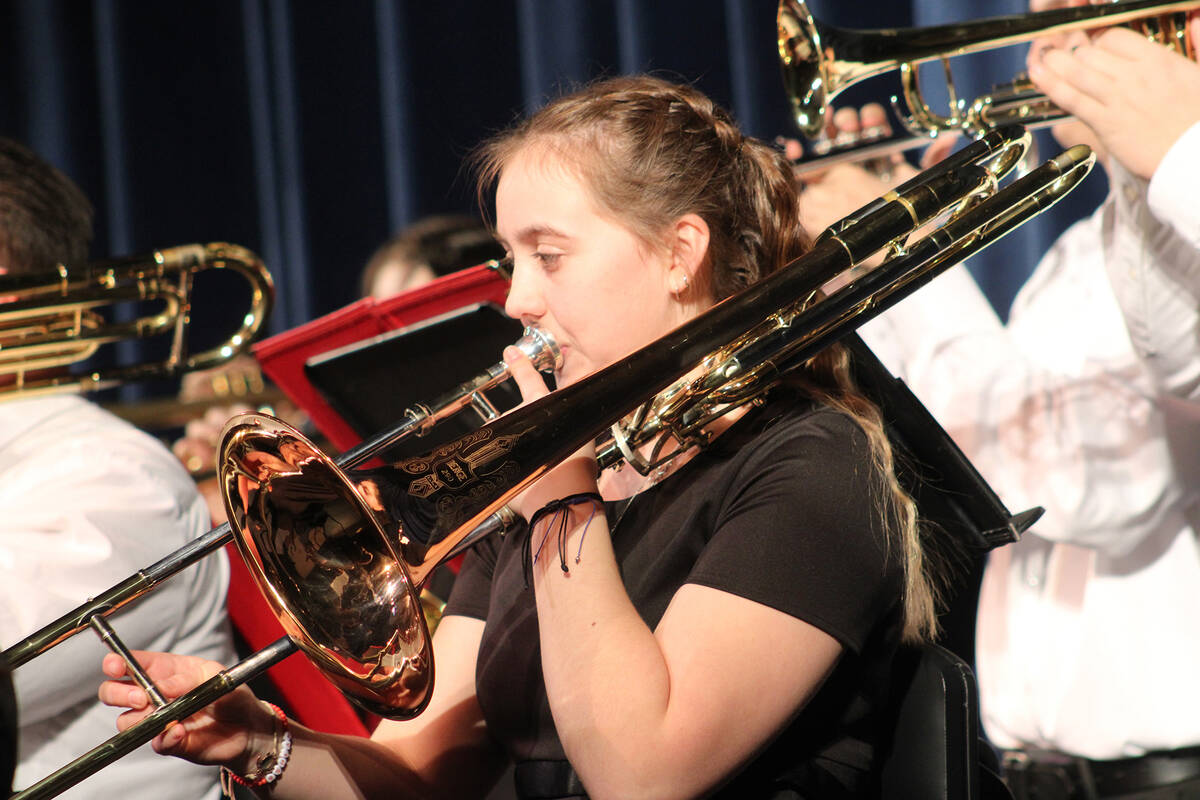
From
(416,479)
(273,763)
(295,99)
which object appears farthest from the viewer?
(295,99)

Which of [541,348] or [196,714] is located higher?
[541,348]

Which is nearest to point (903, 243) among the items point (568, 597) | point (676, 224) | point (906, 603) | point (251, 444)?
point (676, 224)

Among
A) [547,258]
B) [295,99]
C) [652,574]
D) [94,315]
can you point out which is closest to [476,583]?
[652,574]

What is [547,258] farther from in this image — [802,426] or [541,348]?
[802,426]

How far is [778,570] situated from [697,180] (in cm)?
47

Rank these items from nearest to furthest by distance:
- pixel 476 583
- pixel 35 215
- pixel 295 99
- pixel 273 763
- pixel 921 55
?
Result: pixel 273 763, pixel 476 583, pixel 921 55, pixel 35 215, pixel 295 99

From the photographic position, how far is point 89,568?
60.5 inches

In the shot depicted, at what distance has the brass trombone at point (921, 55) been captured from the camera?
156 centimetres

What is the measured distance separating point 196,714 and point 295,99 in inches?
104

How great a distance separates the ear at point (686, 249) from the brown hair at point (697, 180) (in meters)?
0.01

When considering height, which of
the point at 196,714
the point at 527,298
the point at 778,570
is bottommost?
the point at 196,714

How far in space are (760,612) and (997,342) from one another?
3.09 feet

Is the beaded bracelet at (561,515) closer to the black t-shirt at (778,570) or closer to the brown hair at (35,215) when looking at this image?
the black t-shirt at (778,570)

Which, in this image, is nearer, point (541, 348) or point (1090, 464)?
point (541, 348)
